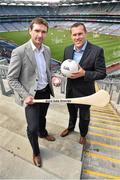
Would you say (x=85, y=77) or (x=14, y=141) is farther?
(x=14, y=141)

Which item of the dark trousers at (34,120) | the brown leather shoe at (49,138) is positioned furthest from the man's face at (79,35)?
the brown leather shoe at (49,138)

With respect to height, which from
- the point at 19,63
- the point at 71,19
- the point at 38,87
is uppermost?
the point at 19,63

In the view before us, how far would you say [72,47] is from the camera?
3.86 m

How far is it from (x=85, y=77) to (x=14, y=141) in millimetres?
1979

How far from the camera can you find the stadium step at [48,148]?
3529 mm

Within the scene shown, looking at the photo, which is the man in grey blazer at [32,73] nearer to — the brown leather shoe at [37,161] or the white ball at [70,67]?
the brown leather shoe at [37,161]

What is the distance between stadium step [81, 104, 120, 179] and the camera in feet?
12.4

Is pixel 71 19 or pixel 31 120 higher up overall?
pixel 31 120

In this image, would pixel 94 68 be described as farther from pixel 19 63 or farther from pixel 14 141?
pixel 14 141

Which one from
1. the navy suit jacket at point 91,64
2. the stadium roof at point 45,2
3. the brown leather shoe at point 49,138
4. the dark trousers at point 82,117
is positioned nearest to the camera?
the navy suit jacket at point 91,64

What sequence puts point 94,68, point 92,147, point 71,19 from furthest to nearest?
point 71,19
point 92,147
point 94,68

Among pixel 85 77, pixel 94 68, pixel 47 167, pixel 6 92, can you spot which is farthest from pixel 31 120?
pixel 6 92

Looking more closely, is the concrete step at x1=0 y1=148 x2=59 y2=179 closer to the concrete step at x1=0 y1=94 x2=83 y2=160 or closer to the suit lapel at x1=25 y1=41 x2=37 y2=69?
the concrete step at x1=0 y1=94 x2=83 y2=160

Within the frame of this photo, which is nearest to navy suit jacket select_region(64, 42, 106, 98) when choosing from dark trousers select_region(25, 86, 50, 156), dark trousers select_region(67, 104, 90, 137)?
dark trousers select_region(67, 104, 90, 137)
